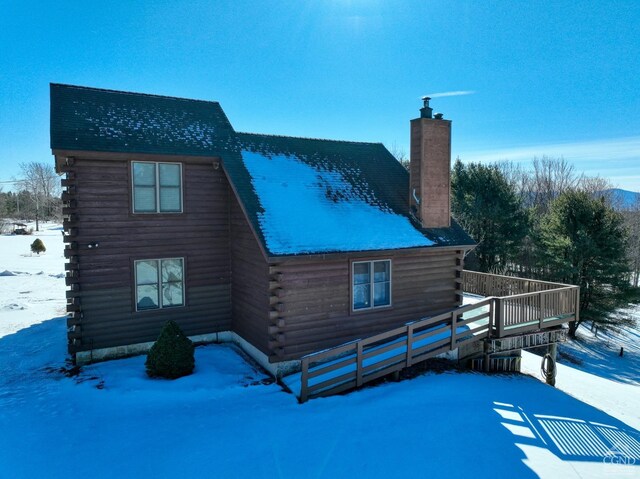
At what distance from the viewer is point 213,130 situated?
538 inches

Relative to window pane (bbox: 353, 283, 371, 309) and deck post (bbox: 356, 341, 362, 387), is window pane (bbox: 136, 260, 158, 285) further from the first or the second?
deck post (bbox: 356, 341, 362, 387)

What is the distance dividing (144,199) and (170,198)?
719 mm

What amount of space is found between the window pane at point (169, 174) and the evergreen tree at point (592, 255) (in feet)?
77.9

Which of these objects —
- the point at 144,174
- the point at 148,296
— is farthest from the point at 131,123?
the point at 148,296

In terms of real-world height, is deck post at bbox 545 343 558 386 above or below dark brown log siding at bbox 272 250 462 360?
below

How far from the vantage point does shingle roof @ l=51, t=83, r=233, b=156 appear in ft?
37.4

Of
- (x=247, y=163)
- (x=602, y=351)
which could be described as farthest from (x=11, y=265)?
(x=602, y=351)

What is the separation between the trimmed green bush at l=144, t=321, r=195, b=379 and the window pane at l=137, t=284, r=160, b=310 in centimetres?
214

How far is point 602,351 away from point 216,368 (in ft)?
79.3

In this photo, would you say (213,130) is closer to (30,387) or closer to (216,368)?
(216,368)

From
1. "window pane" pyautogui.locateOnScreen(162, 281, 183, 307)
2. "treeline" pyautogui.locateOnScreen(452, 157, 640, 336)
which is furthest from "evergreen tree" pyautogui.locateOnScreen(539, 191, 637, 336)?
"window pane" pyautogui.locateOnScreen(162, 281, 183, 307)

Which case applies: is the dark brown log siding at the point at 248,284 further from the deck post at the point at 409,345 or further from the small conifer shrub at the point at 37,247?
the small conifer shrub at the point at 37,247

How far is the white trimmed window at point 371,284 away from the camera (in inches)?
485

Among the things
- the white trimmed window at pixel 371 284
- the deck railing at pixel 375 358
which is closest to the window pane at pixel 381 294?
the white trimmed window at pixel 371 284
